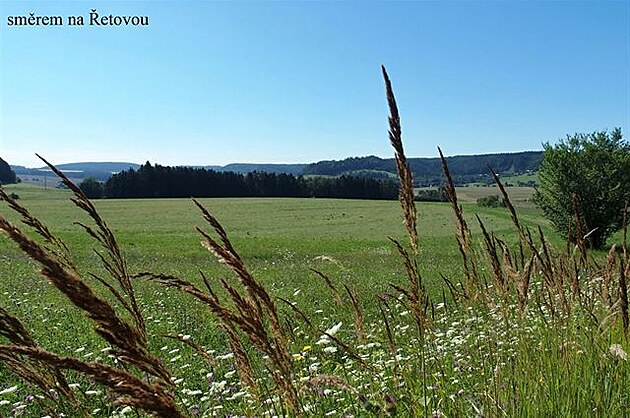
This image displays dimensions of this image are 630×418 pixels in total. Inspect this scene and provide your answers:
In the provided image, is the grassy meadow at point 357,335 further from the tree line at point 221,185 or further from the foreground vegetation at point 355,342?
the tree line at point 221,185

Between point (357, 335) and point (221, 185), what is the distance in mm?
86169

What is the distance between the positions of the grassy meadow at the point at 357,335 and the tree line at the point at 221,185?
44.3 metres

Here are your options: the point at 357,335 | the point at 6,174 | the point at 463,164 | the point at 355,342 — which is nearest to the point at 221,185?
the point at 6,174

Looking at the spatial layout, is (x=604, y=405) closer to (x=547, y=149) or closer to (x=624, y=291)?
(x=624, y=291)

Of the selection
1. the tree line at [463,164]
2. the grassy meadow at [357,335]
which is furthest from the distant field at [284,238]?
the tree line at [463,164]

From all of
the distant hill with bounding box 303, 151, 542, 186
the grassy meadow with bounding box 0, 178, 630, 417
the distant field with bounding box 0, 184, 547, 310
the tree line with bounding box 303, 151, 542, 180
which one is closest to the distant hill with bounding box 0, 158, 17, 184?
the distant field with bounding box 0, 184, 547, 310

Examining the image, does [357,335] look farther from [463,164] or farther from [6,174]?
[463,164]

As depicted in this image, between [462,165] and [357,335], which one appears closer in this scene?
[357,335]

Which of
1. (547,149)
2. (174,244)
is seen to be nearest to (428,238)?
(547,149)

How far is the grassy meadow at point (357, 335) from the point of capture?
2.31 meters

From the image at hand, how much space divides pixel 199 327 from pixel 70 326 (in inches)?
84.2

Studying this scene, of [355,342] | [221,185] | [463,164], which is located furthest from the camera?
[463,164]

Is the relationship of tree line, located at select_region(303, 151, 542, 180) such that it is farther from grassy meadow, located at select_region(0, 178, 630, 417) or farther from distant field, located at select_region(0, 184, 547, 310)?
grassy meadow, located at select_region(0, 178, 630, 417)

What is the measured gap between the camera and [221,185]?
88.8 metres
